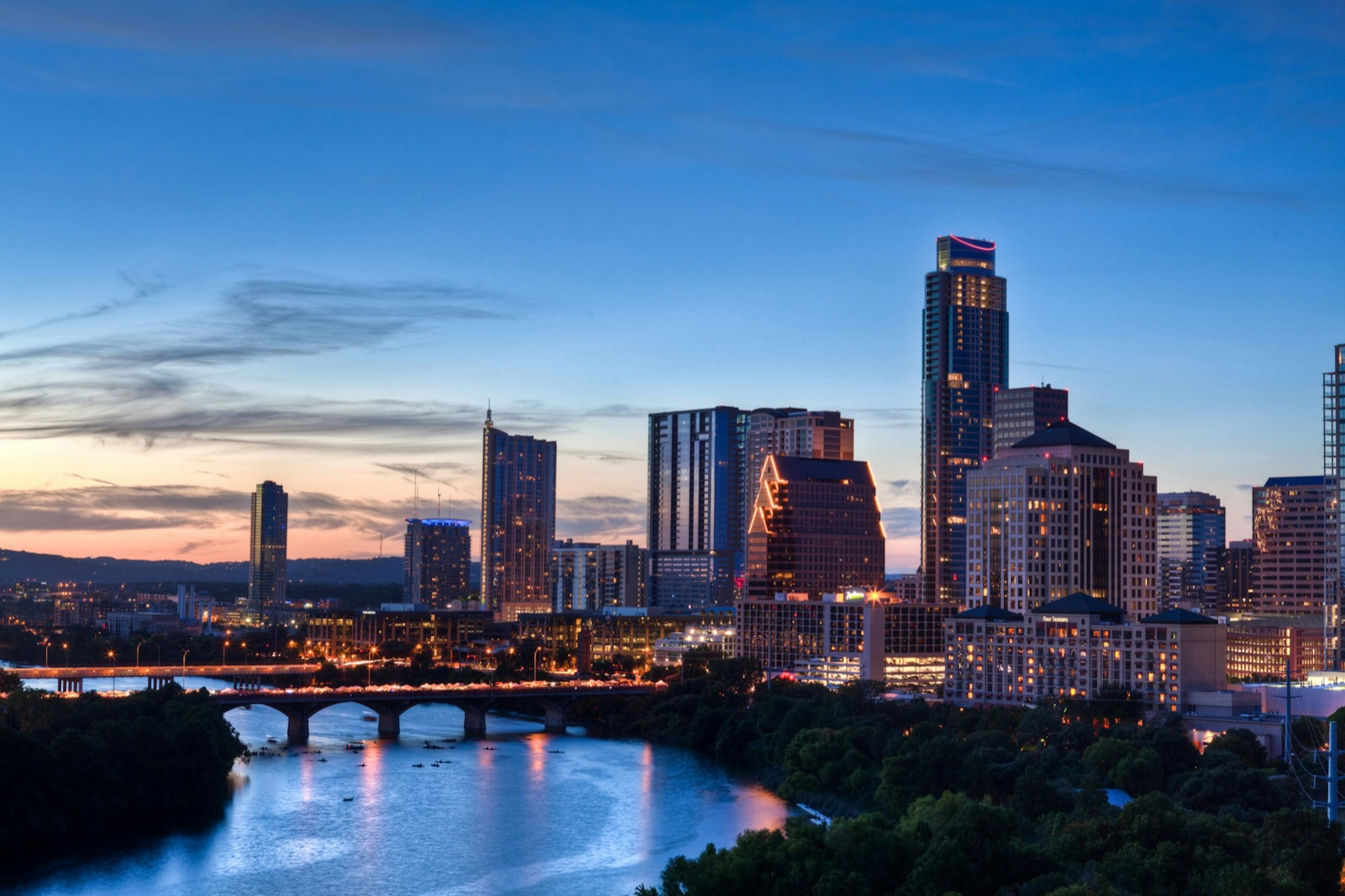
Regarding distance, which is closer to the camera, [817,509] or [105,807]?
[105,807]

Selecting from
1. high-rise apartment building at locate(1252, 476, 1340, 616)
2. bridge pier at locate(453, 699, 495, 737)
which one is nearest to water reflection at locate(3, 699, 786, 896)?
bridge pier at locate(453, 699, 495, 737)

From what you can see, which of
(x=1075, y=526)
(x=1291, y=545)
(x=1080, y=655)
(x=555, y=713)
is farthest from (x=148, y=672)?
(x=1291, y=545)

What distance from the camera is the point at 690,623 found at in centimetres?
18612

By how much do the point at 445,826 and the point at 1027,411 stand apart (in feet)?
382

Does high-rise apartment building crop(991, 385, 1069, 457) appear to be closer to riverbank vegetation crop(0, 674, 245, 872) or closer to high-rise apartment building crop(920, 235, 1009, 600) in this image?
high-rise apartment building crop(920, 235, 1009, 600)

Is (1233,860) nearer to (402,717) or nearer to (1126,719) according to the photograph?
(1126,719)

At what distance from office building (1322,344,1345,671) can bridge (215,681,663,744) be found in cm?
5686

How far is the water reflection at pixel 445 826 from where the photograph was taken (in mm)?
60031

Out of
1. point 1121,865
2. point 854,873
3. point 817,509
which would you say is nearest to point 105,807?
point 854,873

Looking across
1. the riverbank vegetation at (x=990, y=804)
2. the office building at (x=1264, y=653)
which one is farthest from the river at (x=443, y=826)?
the office building at (x=1264, y=653)

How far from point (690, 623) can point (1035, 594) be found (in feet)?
203

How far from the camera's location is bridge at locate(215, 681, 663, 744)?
10625cm

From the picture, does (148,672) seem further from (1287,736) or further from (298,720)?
(1287,736)

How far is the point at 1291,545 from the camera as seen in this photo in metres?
186
